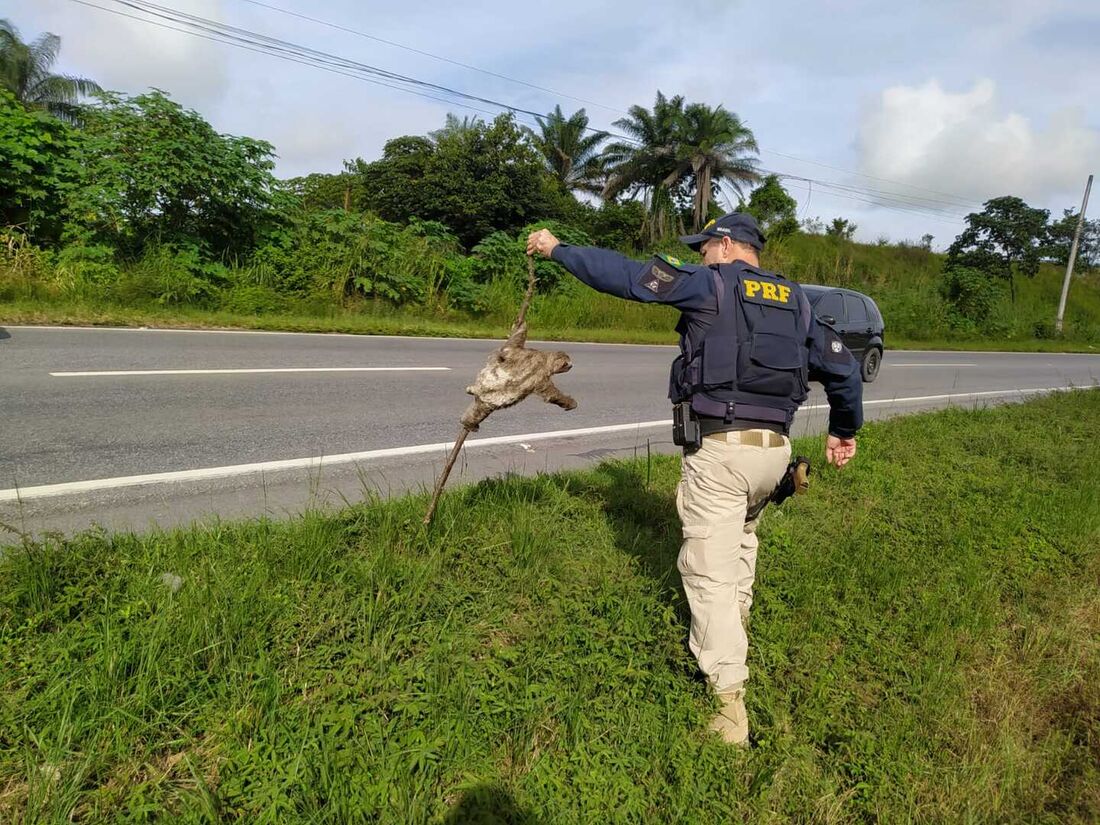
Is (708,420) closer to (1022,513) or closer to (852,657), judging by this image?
(852,657)

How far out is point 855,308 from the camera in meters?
11.2

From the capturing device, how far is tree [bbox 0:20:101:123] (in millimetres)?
29828

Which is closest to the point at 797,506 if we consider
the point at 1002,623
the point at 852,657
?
the point at 1002,623

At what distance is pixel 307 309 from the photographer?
39.9ft

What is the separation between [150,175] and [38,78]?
29.9 meters

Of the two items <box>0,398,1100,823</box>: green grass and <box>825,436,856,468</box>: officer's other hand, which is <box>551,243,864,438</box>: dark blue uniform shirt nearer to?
<box>825,436,856,468</box>: officer's other hand

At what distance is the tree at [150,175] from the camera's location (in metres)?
11.0

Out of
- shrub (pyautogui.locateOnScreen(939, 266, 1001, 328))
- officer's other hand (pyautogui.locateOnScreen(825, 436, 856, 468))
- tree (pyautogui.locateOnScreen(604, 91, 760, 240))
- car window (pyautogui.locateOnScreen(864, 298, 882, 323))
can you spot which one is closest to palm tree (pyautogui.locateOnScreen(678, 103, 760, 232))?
tree (pyautogui.locateOnScreen(604, 91, 760, 240))

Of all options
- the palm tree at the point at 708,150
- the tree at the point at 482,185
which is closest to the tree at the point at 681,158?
the palm tree at the point at 708,150

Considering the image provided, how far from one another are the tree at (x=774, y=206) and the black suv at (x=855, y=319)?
20.6m

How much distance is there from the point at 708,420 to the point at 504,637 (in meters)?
1.17

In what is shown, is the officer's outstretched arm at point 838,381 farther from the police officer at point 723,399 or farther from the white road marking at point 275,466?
the white road marking at point 275,466

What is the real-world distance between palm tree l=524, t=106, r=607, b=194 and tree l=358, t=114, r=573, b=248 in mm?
14999

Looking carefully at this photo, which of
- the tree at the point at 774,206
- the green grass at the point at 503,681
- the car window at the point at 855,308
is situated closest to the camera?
the green grass at the point at 503,681
